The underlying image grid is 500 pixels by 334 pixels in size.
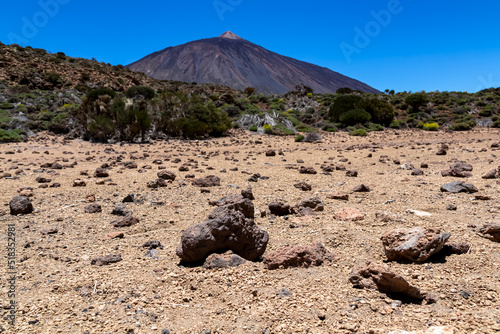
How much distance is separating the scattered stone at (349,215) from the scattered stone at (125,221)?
2781 millimetres

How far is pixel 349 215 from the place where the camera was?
450cm

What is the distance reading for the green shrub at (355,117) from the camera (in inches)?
936

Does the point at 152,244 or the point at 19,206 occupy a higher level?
the point at 19,206

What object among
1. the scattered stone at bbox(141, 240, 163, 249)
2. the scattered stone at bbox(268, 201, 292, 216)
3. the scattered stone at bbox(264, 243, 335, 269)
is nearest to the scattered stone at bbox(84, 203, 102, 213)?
the scattered stone at bbox(141, 240, 163, 249)

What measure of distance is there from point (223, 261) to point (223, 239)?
0.78ft

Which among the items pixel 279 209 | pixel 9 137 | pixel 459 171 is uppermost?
pixel 9 137

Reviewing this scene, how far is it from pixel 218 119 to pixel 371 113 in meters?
12.9

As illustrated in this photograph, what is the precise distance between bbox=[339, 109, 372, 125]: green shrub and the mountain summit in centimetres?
8879

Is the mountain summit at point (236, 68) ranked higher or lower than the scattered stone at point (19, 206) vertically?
higher

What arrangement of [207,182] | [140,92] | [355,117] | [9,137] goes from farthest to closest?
[140,92]
[355,117]
[9,137]
[207,182]

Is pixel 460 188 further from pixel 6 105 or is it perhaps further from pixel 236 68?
pixel 236 68

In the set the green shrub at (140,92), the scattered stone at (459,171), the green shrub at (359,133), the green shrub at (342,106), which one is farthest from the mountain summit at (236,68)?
the scattered stone at (459,171)

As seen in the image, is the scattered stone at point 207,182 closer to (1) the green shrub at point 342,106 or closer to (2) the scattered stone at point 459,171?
(2) the scattered stone at point 459,171

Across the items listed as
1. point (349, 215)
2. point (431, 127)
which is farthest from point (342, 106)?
point (349, 215)
